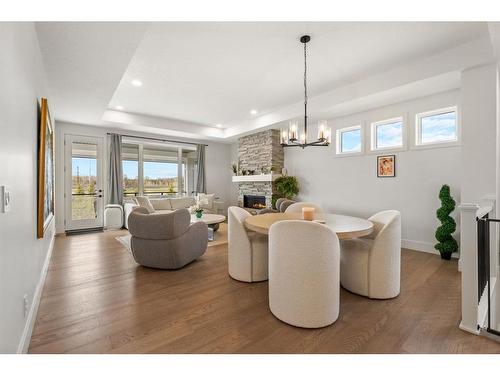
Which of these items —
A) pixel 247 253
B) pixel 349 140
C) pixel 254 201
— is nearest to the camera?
pixel 247 253

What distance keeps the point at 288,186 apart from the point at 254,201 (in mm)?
1390

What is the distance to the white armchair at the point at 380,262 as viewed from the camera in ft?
7.69

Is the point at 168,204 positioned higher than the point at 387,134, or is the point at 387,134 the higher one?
the point at 387,134

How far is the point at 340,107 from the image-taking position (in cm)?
440

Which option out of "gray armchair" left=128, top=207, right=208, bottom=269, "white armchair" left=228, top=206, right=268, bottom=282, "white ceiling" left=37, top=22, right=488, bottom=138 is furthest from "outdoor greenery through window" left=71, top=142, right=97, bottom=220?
"white armchair" left=228, top=206, right=268, bottom=282

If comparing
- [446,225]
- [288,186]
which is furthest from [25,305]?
[288,186]

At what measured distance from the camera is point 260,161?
6.59 metres

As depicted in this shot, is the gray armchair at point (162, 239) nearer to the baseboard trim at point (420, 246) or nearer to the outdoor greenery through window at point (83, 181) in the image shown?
the outdoor greenery through window at point (83, 181)

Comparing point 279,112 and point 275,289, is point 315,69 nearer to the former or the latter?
point 279,112

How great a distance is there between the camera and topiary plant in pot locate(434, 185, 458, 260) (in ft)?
11.4

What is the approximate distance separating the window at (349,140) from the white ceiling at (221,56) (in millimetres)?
1201

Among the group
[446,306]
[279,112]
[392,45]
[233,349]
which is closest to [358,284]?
[446,306]

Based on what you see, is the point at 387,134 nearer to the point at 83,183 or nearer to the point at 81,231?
the point at 83,183

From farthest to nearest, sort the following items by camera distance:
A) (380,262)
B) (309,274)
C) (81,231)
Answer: (81,231)
(380,262)
(309,274)
